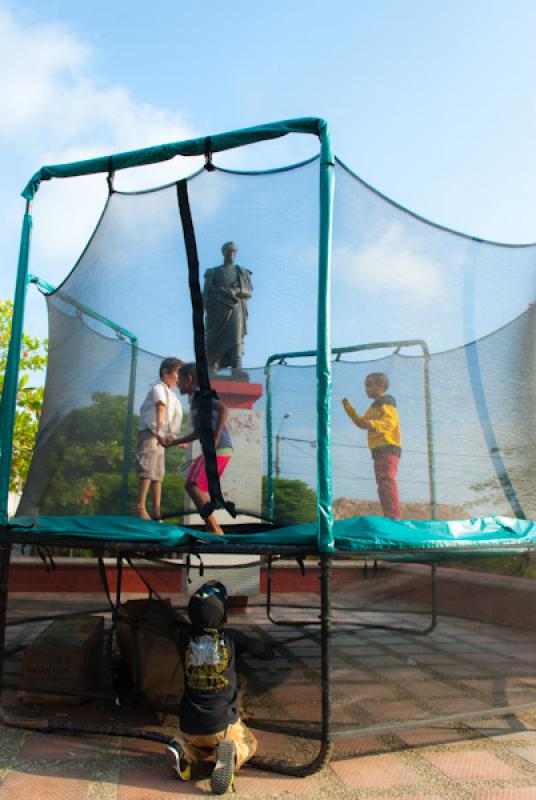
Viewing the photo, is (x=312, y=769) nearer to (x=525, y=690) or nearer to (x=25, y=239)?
(x=525, y=690)

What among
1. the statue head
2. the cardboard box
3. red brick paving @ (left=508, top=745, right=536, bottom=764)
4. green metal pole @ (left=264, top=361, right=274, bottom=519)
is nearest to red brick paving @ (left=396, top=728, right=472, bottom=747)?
red brick paving @ (left=508, top=745, right=536, bottom=764)

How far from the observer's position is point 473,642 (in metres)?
5.58

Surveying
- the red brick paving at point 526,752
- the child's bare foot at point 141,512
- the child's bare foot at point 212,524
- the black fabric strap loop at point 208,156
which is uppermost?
the black fabric strap loop at point 208,156

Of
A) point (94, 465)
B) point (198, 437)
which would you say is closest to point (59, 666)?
point (94, 465)

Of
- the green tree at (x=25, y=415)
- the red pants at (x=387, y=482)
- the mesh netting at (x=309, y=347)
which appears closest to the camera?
the red pants at (x=387, y=482)

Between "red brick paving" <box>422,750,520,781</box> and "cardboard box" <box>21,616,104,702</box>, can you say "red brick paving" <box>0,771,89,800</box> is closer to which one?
"cardboard box" <box>21,616,104,702</box>

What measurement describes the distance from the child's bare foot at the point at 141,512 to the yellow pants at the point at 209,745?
1228 mm

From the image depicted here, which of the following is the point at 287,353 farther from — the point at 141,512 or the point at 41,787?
the point at 41,787

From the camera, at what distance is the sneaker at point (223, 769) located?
238 cm

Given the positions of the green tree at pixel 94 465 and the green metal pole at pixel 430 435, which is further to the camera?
the green tree at pixel 94 465

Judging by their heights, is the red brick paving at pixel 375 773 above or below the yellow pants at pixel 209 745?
below

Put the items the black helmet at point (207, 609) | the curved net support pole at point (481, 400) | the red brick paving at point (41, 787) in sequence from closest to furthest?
the red brick paving at point (41, 787)
the black helmet at point (207, 609)
the curved net support pole at point (481, 400)

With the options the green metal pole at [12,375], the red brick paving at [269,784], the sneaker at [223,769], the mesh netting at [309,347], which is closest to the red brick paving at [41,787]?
the sneaker at [223,769]

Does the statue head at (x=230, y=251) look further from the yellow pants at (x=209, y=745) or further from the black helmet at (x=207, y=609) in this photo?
the yellow pants at (x=209, y=745)
